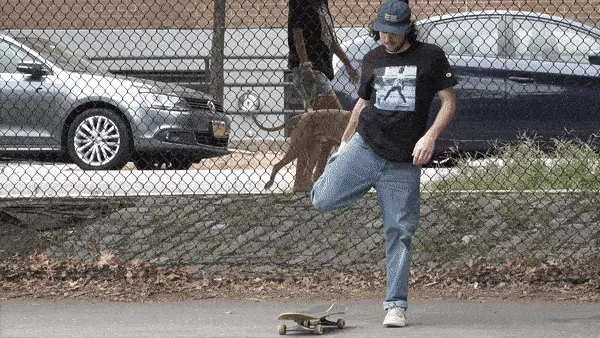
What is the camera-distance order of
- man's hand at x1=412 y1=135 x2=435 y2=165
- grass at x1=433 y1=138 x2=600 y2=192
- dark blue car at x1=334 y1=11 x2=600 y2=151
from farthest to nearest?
dark blue car at x1=334 y1=11 x2=600 y2=151 < grass at x1=433 y1=138 x2=600 y2=192 < man's hand at x1=412 y1=135 x2=435 y2=165

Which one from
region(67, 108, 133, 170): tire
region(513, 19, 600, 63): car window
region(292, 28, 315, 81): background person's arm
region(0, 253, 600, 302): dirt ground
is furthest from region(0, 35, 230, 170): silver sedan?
region(0, 253, 600, 302): dirt ground

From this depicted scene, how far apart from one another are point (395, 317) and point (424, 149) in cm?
91

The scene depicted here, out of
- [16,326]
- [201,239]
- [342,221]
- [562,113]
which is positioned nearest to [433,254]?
[342,221]

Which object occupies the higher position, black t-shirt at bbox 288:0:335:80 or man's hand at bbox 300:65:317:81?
black t-shirt at bbox 288:0:335:80

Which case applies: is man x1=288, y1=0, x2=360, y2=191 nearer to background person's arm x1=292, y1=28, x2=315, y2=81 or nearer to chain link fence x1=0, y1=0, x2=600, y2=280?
background person's arm x1=292, y1=28, x2=315, y2=81

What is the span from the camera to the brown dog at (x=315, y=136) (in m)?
8.85

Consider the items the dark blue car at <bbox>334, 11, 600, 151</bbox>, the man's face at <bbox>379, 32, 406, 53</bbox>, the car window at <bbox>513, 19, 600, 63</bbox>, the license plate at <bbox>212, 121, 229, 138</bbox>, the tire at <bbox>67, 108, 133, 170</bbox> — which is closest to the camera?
the man's face at <bbox>379, 32, 406, 53</bbox>

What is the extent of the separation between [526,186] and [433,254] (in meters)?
1.58

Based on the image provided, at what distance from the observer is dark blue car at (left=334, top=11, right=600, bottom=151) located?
38.3ft

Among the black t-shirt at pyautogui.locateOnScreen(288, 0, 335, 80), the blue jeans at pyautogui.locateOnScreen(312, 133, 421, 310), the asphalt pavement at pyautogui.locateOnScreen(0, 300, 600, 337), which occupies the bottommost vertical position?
the asphalt pavement at pyautogui.locateOnScreen(0, 300, 600, 337)

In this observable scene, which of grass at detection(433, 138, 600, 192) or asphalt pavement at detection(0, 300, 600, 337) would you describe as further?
grass at detection(433, 138, 600, 192)

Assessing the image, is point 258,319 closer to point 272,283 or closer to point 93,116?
point 272,283

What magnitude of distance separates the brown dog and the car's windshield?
3.42 meters

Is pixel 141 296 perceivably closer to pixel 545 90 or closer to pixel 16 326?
→ pixel 16 326
